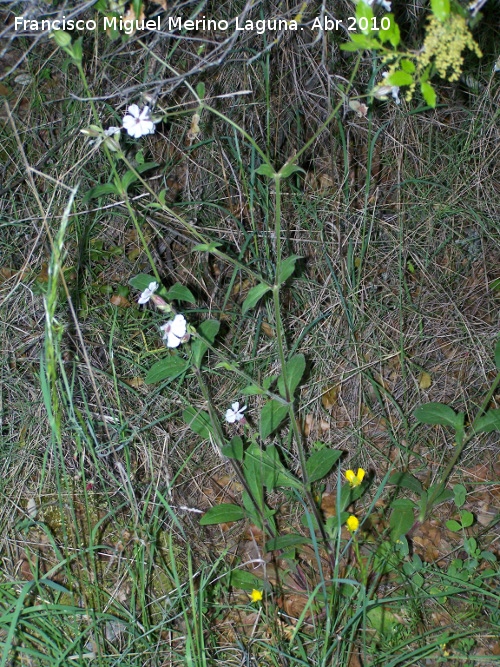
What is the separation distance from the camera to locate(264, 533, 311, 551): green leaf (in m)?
1.61

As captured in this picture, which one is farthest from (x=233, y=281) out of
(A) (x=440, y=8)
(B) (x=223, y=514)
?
(A) (x=440, y=8)

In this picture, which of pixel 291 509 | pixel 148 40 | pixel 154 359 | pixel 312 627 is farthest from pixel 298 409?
pixel 148 40

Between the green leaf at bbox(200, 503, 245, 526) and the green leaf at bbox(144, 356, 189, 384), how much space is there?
1.29ft

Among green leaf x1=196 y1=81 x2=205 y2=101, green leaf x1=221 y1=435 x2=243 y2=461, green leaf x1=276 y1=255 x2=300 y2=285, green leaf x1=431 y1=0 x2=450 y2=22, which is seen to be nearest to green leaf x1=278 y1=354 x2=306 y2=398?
green leaf x1=221 y1=435 x2=243 y2=461

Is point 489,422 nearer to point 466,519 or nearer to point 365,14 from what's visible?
point 466,519

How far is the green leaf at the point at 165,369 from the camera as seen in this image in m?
1.58

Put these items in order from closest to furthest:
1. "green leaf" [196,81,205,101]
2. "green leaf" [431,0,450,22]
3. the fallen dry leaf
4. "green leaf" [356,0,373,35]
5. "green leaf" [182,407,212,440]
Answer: "green leaf" [431,0,450,22], "green leaf" [356,0,373,35], "green leaf" [196,81,205,101], "green leaf" [182,407,212,440], the fallen dry leaf

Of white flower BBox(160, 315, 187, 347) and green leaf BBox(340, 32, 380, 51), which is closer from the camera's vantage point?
green leaf BBox(340, 32, 380, 51)

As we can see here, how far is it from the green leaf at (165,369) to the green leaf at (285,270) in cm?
37

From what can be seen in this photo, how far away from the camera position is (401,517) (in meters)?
1.70

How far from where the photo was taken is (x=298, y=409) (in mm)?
1967

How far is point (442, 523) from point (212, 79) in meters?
1.68

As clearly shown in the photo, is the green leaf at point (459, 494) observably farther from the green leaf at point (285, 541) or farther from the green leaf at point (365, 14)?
the green leaf at point (365, 14)

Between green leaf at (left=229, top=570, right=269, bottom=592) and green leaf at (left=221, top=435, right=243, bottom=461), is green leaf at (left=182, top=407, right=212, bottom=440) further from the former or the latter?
green leaf at (left=229, top=570, right=269, bottom=592)
